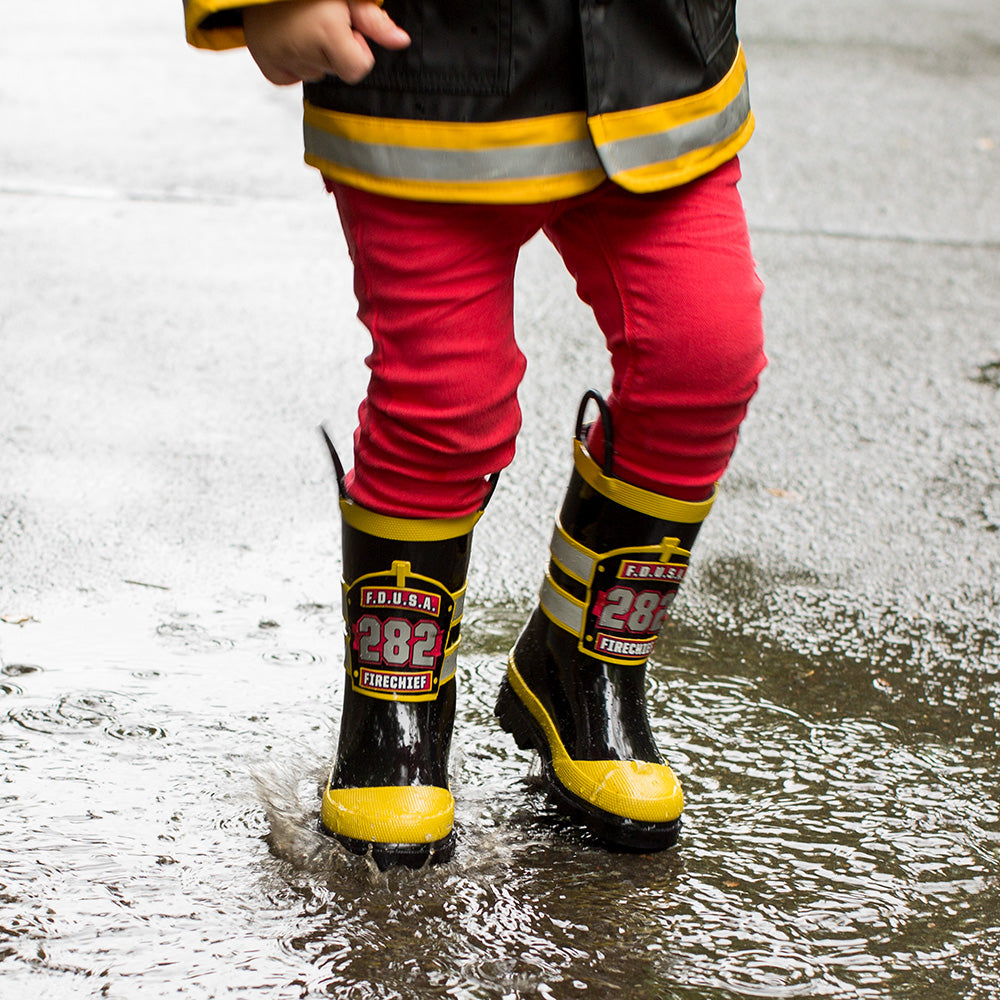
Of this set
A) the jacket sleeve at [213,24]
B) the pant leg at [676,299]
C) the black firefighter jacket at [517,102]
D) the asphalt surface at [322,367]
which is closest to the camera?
the jacket sleeve at [213,24]

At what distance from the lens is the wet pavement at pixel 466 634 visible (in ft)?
4.79

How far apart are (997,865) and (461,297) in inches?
36.0

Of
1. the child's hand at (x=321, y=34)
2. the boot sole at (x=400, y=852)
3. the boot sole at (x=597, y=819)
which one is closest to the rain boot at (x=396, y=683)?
the boot sole at (x=400, y=852)

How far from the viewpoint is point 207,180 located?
4.22m

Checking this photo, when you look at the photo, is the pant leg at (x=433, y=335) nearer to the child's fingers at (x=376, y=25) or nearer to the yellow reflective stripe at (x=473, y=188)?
the yellow reflective stripe at (x=473, y=188)

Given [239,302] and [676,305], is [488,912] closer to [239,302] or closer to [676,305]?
[676,305]

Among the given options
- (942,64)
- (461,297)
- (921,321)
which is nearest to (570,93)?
(461,297)

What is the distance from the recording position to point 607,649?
1720mm

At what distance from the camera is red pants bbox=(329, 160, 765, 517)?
57.5 inches

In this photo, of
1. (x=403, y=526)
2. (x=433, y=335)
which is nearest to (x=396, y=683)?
(x=403, y=526)

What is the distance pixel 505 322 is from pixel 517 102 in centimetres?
24

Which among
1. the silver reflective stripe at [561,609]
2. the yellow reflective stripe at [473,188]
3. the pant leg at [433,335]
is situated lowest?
the silver reflective stripe at [561,609]

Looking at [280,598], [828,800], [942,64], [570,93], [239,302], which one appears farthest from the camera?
[942,64]

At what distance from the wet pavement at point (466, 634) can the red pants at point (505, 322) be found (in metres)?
0.43
